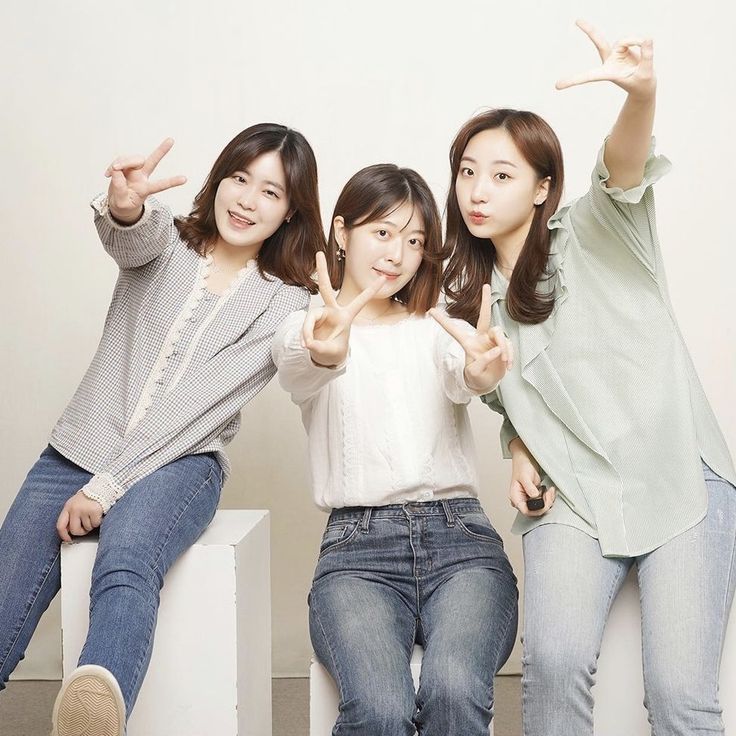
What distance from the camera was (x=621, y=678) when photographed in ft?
5.44

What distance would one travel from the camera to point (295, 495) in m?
2.86

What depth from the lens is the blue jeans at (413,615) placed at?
4.81 feet

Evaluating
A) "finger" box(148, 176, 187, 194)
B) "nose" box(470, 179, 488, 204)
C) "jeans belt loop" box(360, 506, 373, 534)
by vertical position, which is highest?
"finger" box(148, 176, 187, 194)

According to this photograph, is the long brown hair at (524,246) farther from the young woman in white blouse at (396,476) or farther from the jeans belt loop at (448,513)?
the jeans belt loop at (448,513)

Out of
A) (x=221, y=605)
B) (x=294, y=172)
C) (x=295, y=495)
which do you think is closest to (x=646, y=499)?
(x=221, y=605)

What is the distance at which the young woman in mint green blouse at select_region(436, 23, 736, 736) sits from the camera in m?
1.51

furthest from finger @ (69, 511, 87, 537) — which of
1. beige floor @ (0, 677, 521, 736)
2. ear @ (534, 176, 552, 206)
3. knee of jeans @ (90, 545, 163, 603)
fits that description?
ear @ (534, 176, 552, 206)

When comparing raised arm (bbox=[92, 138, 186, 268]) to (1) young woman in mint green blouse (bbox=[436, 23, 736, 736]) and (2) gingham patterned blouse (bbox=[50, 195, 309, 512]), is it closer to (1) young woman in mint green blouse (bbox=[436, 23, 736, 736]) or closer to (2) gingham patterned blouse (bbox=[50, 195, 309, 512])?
(2) gingham patterned blouse (bbox=[50, 195, 309, 512])

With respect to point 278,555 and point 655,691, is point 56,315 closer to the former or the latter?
point 278,555

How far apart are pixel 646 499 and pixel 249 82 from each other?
1.62 meters

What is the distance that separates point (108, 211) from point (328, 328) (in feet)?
1.70

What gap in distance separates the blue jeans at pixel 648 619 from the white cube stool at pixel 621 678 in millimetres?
71

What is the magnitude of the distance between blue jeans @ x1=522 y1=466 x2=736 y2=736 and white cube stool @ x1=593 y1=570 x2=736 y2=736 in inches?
2.8

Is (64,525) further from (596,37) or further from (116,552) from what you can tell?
(596,37)
